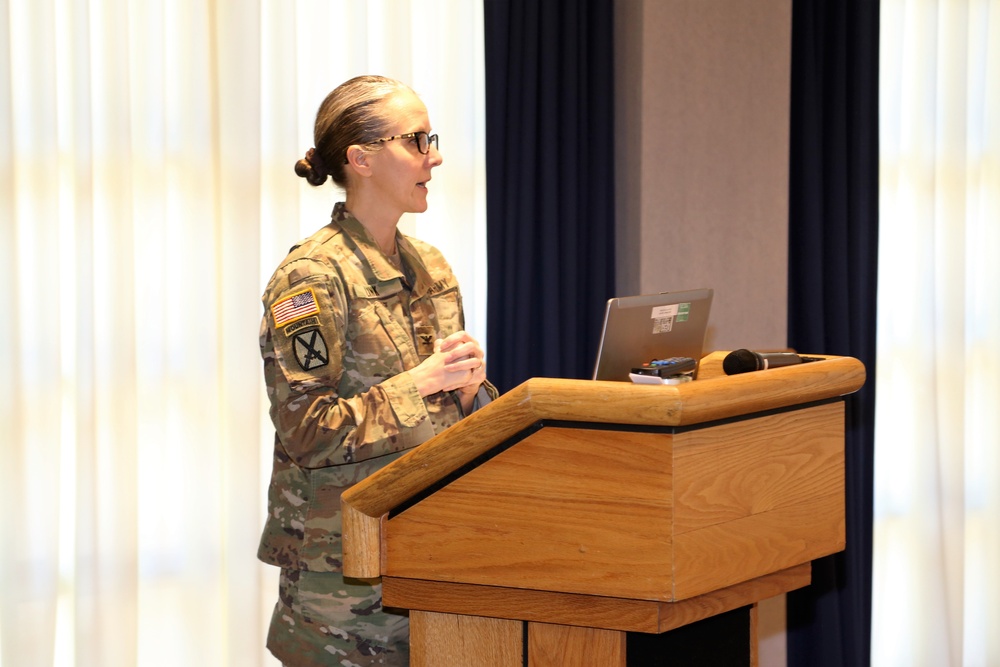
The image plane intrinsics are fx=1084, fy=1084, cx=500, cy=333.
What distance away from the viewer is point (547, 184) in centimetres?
340

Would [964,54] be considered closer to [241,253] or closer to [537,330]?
[537,330]

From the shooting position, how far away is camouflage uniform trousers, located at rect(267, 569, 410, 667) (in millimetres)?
1890

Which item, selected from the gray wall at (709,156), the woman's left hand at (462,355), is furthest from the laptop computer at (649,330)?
the gray wall at (709,156)

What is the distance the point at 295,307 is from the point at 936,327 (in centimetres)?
308

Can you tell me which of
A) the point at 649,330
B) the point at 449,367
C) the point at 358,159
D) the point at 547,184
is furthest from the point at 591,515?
the point at 547,184

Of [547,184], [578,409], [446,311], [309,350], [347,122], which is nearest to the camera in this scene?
[578,409]

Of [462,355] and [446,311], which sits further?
[446,311]

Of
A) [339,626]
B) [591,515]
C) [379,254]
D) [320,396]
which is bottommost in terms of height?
[339,626]

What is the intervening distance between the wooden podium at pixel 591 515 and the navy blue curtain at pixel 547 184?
72.6 inches

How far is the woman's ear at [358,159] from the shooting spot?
2008 millimetres

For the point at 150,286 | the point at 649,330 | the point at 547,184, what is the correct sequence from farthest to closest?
the point at 547,184
the point at 150,286
the point at 649,330

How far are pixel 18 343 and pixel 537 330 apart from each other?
151 cm

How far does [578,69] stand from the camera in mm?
3426

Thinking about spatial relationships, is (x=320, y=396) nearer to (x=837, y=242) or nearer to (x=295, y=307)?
(x=295, y=307)
